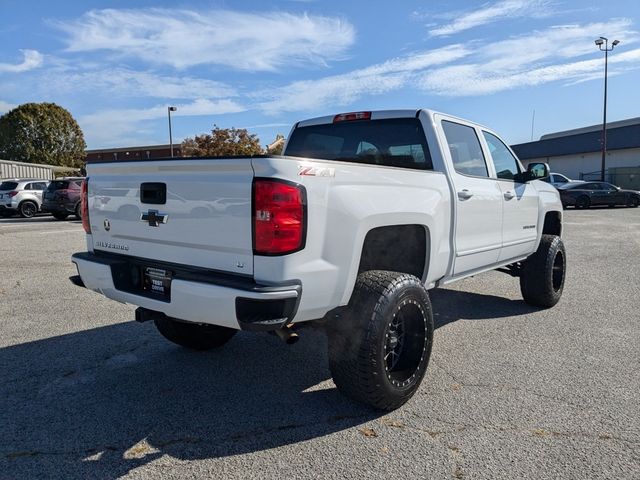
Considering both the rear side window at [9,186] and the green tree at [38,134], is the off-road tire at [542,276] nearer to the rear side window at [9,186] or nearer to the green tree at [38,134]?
the rear side window at [9,186]

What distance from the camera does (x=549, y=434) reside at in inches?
119

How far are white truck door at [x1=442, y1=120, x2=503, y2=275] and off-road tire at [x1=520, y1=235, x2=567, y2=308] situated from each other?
106 centimetres

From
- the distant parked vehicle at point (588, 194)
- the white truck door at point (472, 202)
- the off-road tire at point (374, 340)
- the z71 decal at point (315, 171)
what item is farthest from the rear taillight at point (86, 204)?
the distant parked vehicle at point (588, 194)

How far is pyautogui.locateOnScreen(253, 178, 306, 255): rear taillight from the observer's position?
2.72 metres

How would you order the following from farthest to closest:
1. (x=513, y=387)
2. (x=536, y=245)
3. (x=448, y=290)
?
(x=448, y=290)
(x=536, y=245)
(x=513, y=387)

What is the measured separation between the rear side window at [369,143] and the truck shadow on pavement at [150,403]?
1742mm

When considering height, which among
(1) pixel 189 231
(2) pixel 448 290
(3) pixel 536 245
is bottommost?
(2) pixel 448 290

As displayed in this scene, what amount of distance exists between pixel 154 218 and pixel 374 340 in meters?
1.54

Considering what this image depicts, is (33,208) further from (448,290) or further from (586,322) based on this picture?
(586,322)

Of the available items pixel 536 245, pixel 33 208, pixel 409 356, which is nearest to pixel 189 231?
pixel 409 356

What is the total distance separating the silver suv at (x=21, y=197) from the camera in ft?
67.3

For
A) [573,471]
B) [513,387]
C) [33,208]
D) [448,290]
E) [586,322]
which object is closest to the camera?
[573,471]

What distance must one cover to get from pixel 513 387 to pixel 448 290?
3.42 m

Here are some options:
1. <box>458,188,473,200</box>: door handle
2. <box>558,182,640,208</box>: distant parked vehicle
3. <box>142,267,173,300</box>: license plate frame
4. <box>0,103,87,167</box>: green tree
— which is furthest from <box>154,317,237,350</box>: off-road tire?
<box>0,103,87,167</box>: green tree
